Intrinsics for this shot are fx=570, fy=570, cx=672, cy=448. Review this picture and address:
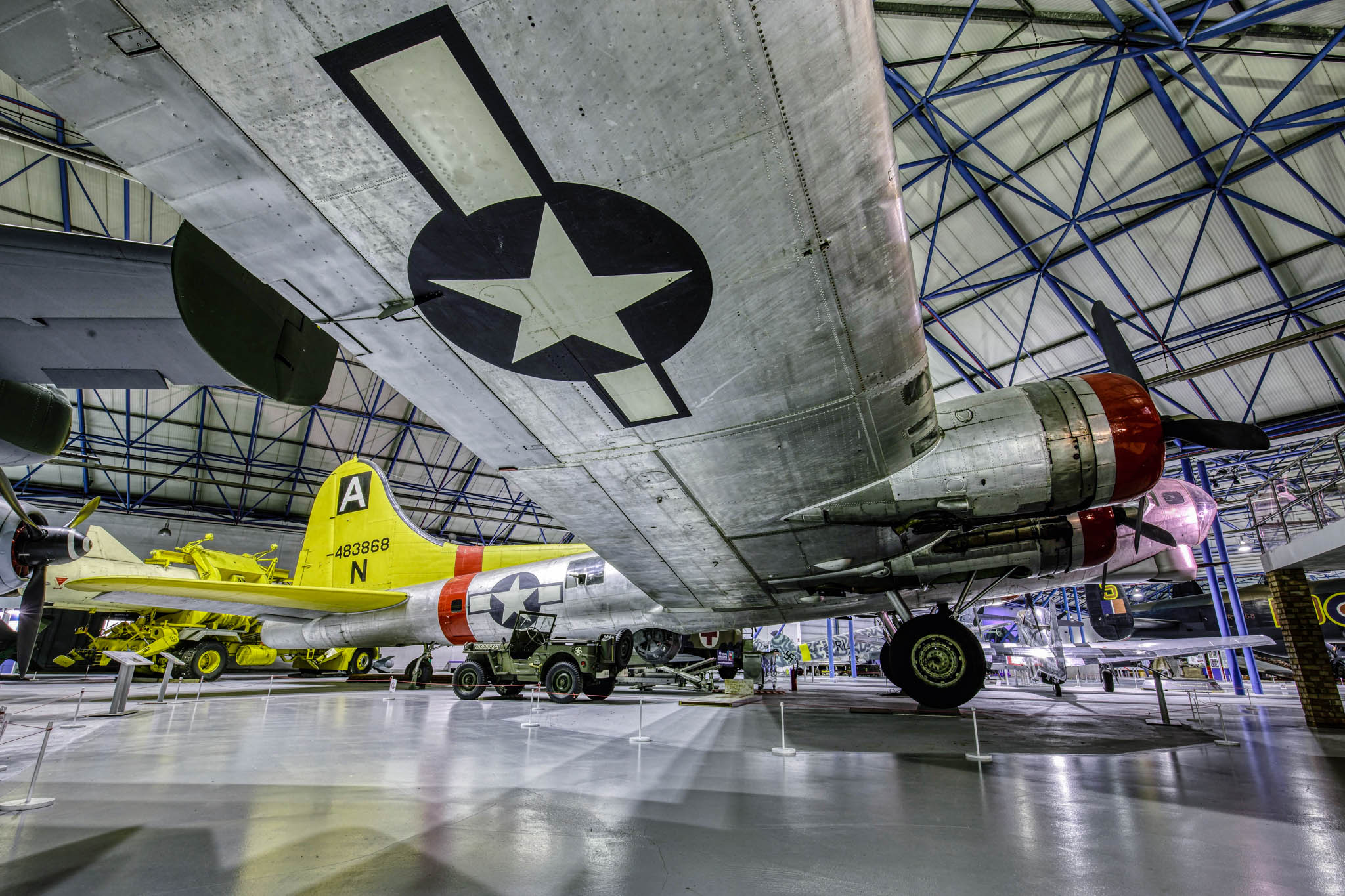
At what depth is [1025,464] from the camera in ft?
16.9

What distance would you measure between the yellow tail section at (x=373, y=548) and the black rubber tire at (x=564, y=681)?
2242 millimetres

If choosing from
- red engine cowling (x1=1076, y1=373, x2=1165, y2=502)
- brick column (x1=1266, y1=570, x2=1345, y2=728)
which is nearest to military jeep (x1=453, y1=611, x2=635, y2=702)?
red engine cowling (x1=1076, y1=373, x2=1165, y2=502)

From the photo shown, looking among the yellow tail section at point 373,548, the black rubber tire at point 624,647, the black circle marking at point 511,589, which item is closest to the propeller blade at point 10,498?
the black circle marking at point 511,589

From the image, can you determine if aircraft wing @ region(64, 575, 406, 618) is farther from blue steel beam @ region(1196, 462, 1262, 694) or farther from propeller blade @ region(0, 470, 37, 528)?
blue steel beam @ region(1196, 462, 1262, 694)

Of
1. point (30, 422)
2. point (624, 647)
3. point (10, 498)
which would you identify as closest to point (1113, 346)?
point (624, 647)

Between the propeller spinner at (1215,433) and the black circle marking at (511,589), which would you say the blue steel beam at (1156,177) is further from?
the black circle marking at (511,589)

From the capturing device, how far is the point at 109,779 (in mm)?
4301

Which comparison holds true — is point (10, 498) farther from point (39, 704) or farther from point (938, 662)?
point (938, 662)

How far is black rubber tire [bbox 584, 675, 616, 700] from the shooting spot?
11859 millimetres

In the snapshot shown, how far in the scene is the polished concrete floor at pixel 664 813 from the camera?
244 cm

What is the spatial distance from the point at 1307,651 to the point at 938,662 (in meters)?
7.04

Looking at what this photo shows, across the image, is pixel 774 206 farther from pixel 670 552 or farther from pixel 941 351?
pixel 941 351

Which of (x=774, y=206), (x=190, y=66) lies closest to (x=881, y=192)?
(x=774, y=206)

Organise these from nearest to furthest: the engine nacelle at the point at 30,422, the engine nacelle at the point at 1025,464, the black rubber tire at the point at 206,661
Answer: the engine nacelle at the point at 30,422 → the engine nacelle at the point at 1025,464 → the black rubber tire at the point at 206,661
